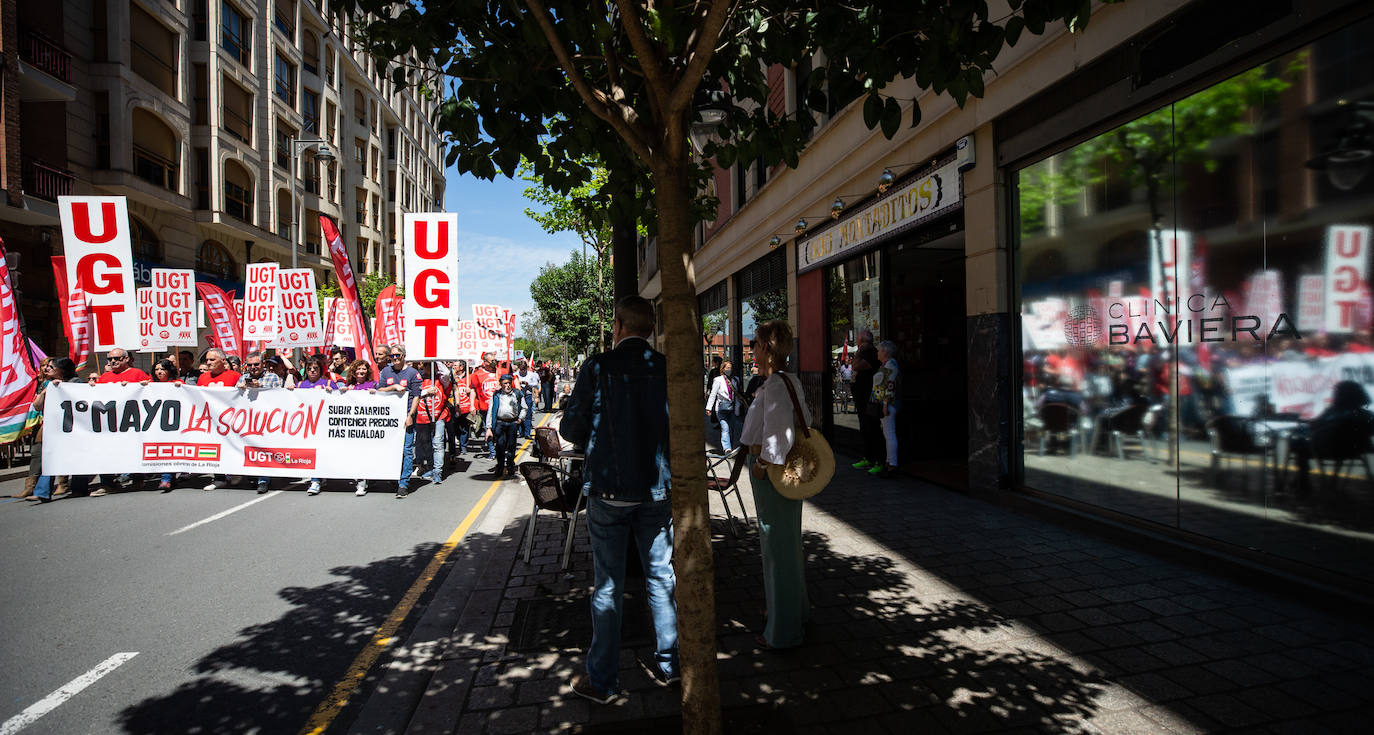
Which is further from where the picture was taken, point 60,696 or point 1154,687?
point 60,696

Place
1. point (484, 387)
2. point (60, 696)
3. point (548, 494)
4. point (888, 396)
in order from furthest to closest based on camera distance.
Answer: point (484, 387), point (888, 396), point (548, 494), point (60, 696)

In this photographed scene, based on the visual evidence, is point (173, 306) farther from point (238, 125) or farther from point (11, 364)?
point (238, 125)

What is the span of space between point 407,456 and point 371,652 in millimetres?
5317

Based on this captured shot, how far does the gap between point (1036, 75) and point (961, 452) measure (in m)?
5.49

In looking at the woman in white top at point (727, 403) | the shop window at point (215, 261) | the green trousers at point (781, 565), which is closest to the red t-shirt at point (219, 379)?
the woman in white top at point (727, 403)

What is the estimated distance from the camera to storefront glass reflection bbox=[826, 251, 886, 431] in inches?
394

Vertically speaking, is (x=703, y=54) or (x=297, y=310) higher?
(x=297, y=310)

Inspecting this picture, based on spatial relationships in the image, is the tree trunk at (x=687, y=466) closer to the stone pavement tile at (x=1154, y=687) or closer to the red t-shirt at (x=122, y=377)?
the stone pavement tile at (x=1154, y=687)

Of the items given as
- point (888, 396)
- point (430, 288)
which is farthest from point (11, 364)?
point (888, 396)

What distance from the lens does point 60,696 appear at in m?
3.40

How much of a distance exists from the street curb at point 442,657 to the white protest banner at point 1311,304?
551 cm

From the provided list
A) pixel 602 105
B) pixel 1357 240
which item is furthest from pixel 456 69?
pixel 1357 240

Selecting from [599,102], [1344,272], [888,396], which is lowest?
[888,396]

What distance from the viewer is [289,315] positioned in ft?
47.5
